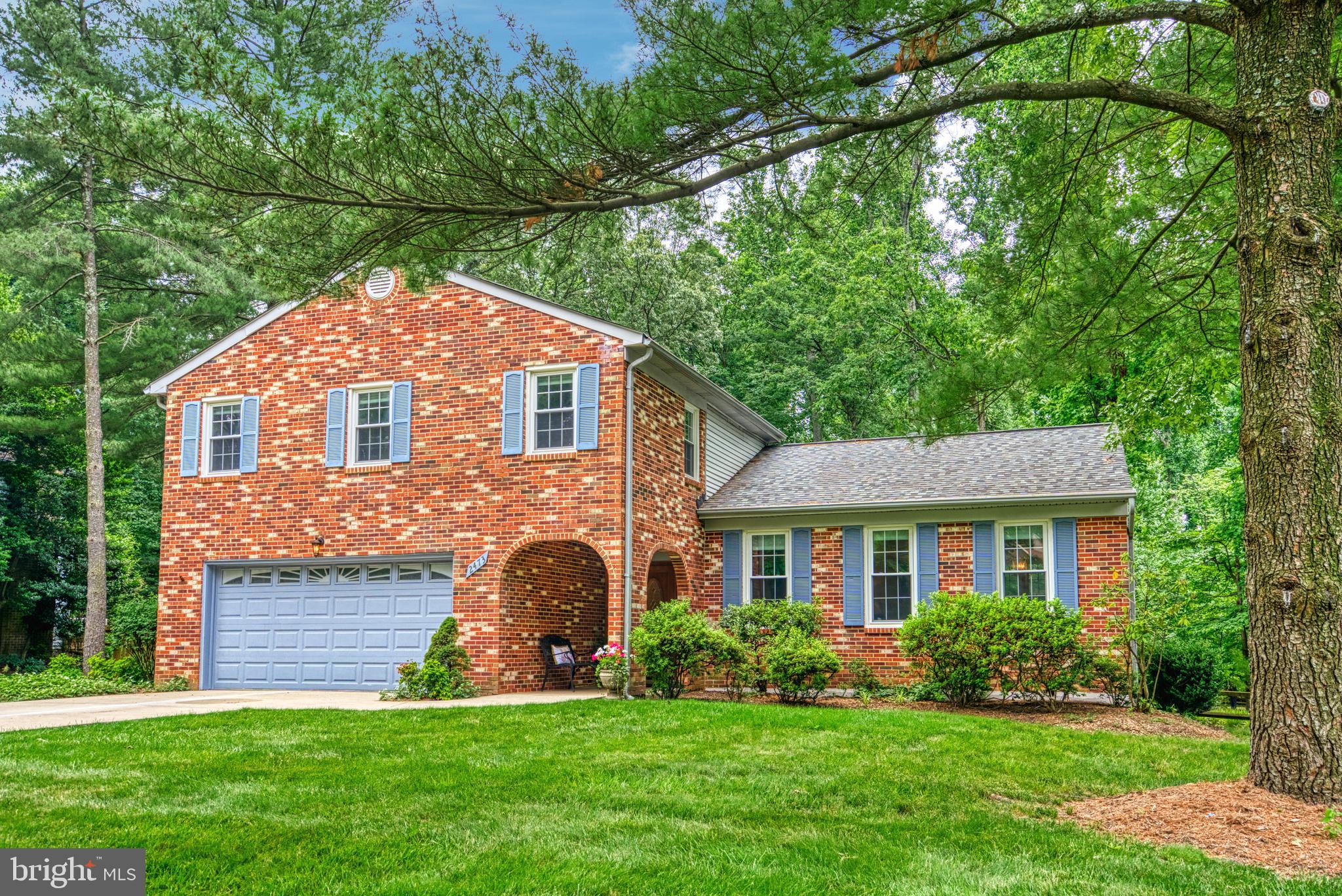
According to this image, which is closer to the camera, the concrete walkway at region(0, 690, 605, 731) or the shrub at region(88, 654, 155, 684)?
the concrete walkway at region(0, 690, 605, 731)

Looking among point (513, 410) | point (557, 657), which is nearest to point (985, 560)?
point (557, 657)

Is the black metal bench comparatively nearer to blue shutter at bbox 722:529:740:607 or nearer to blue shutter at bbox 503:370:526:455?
blue shutter at bbox 722:529:740:607

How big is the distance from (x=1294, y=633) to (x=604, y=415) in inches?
382

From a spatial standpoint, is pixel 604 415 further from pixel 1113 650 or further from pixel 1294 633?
pixel 1294 633

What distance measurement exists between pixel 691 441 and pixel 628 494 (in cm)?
308

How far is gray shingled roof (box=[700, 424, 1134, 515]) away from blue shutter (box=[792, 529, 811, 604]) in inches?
21.4

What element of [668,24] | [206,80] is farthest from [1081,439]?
[206,80]

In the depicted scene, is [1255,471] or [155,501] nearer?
[1255,471]

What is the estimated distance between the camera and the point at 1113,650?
1406 cm

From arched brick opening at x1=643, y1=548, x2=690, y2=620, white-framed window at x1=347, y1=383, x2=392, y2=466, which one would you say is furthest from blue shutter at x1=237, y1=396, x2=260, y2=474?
arched brick opening at x1=643, y1=548, x2=690, y2=620

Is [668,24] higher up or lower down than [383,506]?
higher up

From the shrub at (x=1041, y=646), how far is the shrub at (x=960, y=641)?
0.09 meters

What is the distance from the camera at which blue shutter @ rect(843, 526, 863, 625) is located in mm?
15781

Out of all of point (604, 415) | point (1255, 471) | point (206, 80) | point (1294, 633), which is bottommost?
point (1294, 633)
